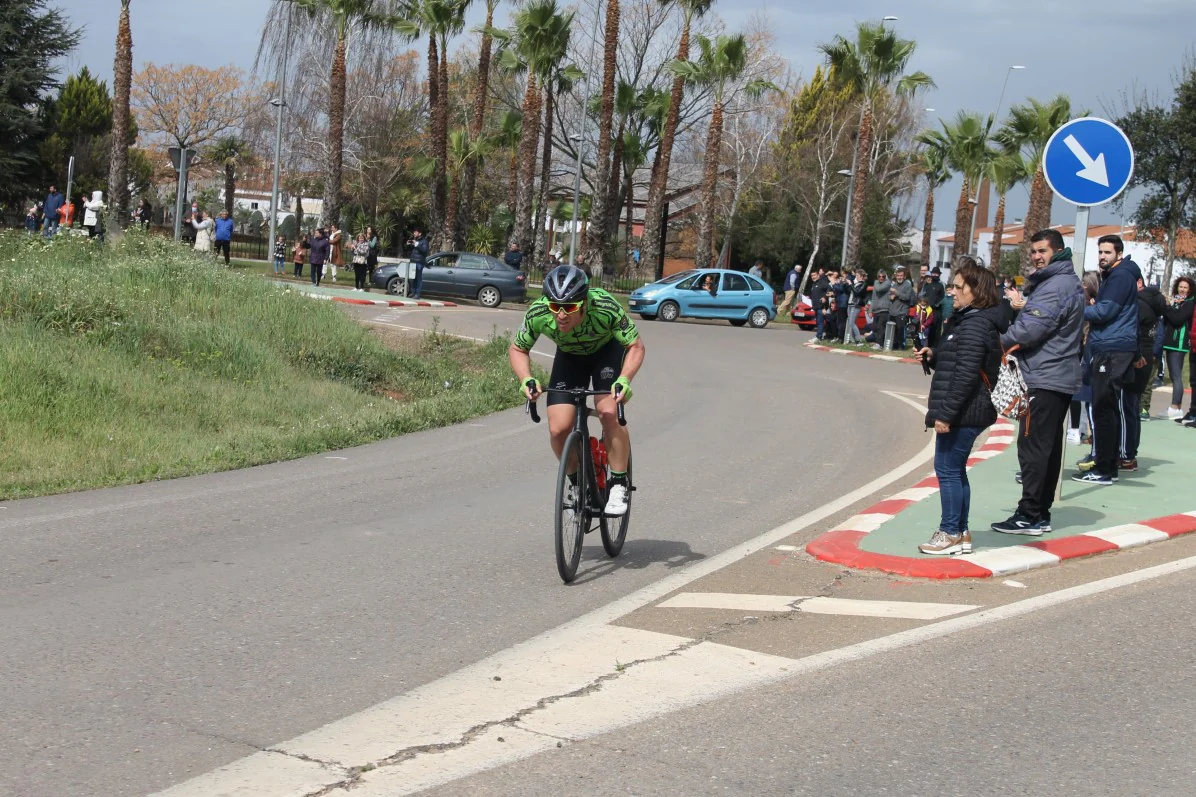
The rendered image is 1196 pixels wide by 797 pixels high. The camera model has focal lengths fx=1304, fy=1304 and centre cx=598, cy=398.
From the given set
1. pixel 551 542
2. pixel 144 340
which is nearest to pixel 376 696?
pixel 551 542

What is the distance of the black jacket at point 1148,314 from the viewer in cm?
1326

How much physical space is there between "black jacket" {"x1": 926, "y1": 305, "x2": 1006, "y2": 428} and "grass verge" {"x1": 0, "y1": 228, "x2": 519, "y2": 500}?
20.1ft

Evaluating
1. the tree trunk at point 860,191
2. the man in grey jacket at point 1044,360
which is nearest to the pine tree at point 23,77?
the tree trunk at point 860,191

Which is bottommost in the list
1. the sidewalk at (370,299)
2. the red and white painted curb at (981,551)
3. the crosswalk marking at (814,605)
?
the crosswalk marking at (814,605)

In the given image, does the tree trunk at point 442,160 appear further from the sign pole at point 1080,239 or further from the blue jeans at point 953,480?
the blue jeans at point 953,480

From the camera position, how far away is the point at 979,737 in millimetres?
4906

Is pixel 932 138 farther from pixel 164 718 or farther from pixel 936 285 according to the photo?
pixel 164 718

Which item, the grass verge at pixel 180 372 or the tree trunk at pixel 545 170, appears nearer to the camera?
the grass verge at pixel 180 372

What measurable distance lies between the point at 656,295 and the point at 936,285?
13.2m

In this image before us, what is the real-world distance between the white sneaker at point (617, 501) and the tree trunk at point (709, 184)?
120 ft

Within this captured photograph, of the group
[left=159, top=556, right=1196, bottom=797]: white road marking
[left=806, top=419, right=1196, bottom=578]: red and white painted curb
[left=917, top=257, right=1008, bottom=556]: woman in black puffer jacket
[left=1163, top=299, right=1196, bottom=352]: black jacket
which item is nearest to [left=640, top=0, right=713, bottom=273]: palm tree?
[left=1163, top=299, right=1196, bottom=352]: black jacket

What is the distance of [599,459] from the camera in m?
7.55

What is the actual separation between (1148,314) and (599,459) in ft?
27.5

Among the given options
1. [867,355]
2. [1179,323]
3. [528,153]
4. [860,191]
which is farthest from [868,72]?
[1179,323]
